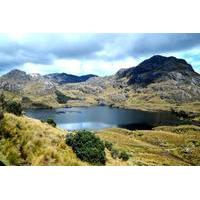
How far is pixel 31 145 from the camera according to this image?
55.6ft

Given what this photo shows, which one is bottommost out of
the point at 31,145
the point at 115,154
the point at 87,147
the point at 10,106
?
the point at 115,154

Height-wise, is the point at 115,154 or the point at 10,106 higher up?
the point at 10,106

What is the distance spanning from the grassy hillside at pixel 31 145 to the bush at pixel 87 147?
31cm

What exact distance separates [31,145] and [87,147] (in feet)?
8.83

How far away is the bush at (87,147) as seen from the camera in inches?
689

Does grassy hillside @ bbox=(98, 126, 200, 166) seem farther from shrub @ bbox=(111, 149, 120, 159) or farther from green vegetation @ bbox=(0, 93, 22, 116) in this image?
green vegetation @ bbox=(0, 93, 22, 116)

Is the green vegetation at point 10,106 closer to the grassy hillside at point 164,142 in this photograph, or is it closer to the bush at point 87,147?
the bush at point 87,147

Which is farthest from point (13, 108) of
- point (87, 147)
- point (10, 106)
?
point (87, 147)

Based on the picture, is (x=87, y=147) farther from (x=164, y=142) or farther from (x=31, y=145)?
(x=164, y=142)

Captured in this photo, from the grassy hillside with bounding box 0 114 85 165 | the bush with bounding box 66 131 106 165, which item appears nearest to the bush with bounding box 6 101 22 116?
the grassy hillside with bounding box 0 114 85 165

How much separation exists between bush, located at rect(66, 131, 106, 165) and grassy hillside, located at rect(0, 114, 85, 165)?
311 mm

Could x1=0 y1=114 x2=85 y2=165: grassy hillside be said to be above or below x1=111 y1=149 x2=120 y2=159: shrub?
above

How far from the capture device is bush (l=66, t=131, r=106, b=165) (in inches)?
689

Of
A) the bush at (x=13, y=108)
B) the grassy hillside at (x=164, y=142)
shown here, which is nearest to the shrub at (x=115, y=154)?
the bush at (x=13, y=108)
